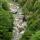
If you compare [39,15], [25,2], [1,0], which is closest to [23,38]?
[39,15]

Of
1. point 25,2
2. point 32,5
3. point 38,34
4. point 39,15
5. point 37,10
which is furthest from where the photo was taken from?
point 25,2

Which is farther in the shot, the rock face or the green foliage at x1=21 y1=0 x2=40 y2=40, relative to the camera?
the rock face

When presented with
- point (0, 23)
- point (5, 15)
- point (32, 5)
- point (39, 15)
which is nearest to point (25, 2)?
point (32, 5)

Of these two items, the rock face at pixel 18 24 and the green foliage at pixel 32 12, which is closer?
the green foliage at pixel 32 12

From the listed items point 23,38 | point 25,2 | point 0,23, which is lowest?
point 23,38

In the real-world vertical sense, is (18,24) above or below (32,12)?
below

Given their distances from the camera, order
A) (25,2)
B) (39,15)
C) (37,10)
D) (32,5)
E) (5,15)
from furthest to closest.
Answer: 1. (25,2)
2. (32,5)
3. (37,10)
4. (39,15)
5. (5,15)

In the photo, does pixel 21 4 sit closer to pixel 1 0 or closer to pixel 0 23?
pixel 1 0

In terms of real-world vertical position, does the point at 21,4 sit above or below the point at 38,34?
above

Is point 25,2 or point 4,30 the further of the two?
point 25,2

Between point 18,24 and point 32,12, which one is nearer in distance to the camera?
point 18,24
